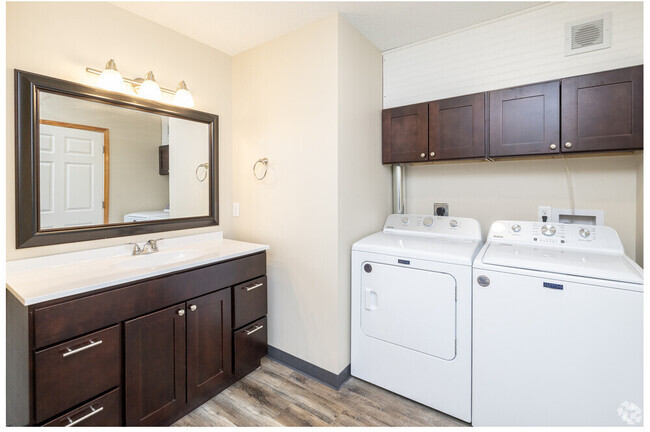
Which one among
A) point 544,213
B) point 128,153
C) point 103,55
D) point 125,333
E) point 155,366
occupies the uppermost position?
point 103,55

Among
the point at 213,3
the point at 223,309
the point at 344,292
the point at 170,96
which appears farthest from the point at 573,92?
the point at 170,96

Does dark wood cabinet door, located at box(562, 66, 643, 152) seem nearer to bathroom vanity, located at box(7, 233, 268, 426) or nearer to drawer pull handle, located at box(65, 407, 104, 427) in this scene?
bathroom vanity, located at box(7, 233, 268, 426)

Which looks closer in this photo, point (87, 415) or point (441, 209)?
point (87, 415)

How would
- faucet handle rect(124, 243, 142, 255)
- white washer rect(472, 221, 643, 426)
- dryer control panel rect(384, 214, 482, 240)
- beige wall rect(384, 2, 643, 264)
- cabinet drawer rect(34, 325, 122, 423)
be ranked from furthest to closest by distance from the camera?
dryer control panel rect(384, 214, 482, 240)
faucet handle rect(124, 243, 142, 255)
beige wall rect(384, 2, 643, 264)
white washer rect(472, 221, 643, 426)
cabinet drawer rect(34, 325, 122, 423)

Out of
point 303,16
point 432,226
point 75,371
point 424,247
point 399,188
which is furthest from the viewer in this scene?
point 399,188

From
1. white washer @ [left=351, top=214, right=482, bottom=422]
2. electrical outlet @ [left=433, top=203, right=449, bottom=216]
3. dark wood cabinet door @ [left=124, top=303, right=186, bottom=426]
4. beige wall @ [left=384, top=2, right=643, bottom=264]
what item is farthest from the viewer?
electrical outlet @ [left=433, top=203, right=449, bottom=216]

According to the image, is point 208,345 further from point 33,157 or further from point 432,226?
point 432,226

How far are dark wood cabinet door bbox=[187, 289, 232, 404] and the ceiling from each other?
1751 mm

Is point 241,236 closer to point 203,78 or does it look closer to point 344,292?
point 344,292

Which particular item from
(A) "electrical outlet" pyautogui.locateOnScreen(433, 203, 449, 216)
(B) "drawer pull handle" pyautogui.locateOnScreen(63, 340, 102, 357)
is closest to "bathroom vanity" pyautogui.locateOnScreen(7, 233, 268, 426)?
(B) "drawer pull handle" pyautogui.locateOnScreen(63, 340, 102, 357)

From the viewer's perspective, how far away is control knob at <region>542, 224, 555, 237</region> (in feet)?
6.23

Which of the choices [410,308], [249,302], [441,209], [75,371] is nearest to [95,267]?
[75,371]

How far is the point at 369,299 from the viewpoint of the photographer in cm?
202

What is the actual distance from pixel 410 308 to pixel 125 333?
1.50 meters
